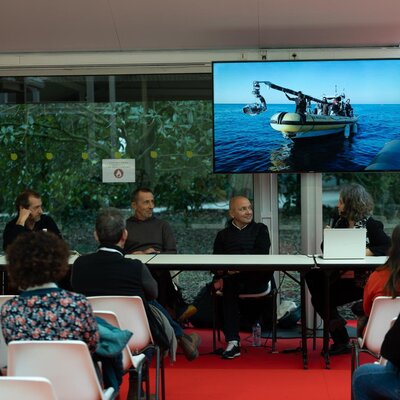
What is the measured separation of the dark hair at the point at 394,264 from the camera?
3.57 meters

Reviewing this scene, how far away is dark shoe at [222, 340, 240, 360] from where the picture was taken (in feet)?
18.7

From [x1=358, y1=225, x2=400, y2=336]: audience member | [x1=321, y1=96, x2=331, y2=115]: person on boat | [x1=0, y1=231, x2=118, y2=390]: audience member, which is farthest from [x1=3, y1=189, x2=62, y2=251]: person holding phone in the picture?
[x1=0, y1=231, x2=118, y2=390]: audience member

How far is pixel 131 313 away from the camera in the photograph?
3.91m

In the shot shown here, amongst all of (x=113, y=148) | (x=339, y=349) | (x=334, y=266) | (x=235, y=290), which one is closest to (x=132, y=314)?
(x=334, y=266)

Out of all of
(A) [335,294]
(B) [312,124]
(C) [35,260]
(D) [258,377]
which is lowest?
(D) [258,377]

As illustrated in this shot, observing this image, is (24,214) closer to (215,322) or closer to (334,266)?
(215,322)

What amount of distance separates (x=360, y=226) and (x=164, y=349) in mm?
2217

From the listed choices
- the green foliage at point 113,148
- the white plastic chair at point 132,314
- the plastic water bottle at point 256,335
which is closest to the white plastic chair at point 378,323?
the white plastic chair at point 132,314

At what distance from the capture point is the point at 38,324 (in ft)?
9.49

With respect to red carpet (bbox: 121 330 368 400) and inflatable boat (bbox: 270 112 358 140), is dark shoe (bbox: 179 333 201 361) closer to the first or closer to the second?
red carpet (bbox: 121 330 368 400)

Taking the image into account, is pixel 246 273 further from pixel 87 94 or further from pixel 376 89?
pixel 87 94

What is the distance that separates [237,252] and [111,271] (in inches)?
93.4

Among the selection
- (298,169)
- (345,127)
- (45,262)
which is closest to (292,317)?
(298,169)

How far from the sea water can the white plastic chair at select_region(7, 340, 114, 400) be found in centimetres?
388
